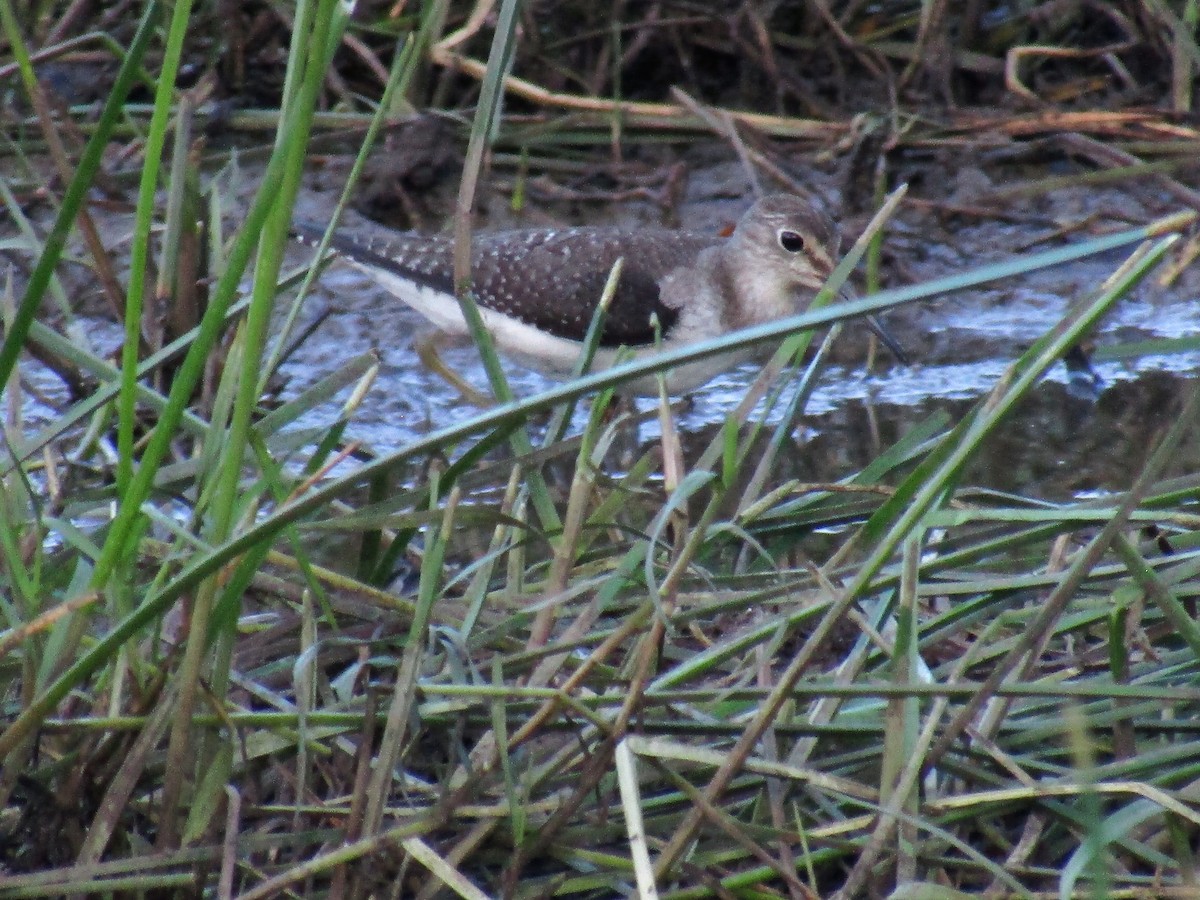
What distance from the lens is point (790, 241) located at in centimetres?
543

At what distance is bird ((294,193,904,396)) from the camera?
514cm

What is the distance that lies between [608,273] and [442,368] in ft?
2.85

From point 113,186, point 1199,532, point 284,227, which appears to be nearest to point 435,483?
point 284,227

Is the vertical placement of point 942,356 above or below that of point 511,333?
below

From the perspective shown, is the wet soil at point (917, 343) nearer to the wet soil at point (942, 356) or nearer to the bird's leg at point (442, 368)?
the wet soil at point (942, 356)

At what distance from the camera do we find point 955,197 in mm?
6230

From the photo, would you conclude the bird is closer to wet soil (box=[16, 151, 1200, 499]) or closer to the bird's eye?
the bird's eye

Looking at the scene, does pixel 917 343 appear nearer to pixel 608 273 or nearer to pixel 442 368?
pixel 608 273

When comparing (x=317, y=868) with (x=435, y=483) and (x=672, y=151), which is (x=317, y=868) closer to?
(x=435, y=483)

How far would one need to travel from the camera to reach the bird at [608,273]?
5145mm

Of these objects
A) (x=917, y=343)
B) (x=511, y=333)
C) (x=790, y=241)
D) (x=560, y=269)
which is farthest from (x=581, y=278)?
(x=917, y=343)

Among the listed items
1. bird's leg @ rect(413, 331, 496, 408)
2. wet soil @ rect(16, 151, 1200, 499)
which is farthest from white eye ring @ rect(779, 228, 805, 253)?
bird's leg @ rect(413, 331, 496, 408)

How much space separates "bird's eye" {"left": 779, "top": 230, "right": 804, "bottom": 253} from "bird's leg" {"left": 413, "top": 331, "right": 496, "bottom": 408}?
3.90 ft

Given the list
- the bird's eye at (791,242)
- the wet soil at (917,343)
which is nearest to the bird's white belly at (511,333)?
the wet soil at (917,343)
